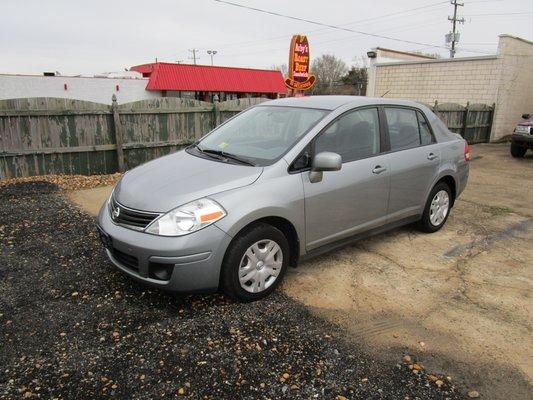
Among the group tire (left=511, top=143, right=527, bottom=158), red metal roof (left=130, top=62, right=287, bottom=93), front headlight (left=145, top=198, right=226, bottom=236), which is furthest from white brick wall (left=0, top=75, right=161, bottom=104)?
front headlight (left=145, top=198, right=226, bottom=236)

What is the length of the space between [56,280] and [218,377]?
2.06 metres

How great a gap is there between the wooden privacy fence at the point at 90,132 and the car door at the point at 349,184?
5.89m

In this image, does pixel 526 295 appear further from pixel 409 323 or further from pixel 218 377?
pixel 218 377

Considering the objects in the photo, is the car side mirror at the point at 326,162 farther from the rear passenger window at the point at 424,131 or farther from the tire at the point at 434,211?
the tire at the point at 434,211

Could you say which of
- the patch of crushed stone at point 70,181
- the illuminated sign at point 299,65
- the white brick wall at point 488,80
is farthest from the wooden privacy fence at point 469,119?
the patch of crushed stone at point 70,181

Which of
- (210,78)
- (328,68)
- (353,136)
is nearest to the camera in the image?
(353,136)

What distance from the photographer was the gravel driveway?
2.54 meters

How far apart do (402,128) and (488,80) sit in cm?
Result: 1424

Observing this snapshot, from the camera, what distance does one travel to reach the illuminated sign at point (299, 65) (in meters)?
11.4

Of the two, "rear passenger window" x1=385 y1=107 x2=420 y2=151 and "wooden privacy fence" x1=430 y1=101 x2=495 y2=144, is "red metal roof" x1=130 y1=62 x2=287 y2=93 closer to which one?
"wooden privacy fence" x1=430 y1=101 x2=495 y2=144

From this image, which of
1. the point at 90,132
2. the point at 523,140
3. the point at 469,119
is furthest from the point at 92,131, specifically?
the point at 469,119

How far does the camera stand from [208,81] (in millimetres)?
36875

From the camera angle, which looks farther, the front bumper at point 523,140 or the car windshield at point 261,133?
the front bumper at point 523,140

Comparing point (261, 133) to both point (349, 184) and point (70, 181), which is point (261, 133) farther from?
point (70, 181)
